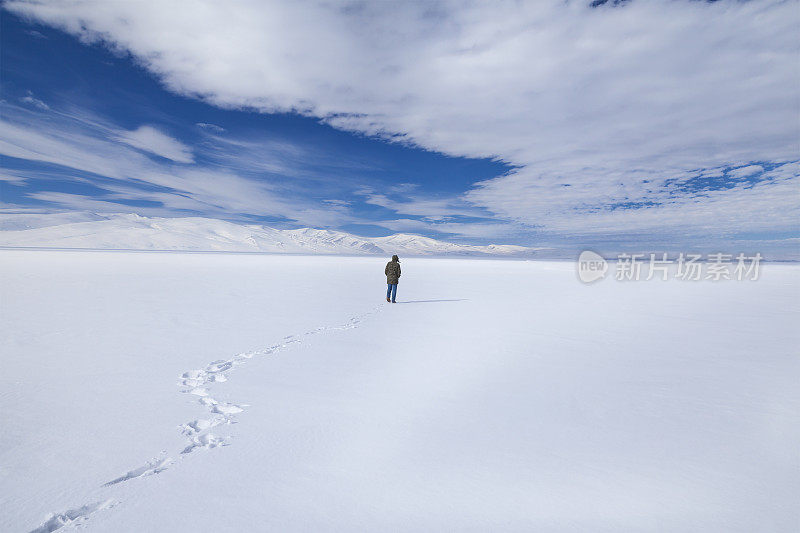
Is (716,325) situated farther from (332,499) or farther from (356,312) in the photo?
(332,499)

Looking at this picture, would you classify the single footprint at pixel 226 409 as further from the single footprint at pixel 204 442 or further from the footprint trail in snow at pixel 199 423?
the single footprint at pixel 204 442

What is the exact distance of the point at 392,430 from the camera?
4406 millimetres

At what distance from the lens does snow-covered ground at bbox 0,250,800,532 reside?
308 cm

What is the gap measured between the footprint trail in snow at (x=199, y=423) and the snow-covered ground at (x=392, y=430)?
2 cm

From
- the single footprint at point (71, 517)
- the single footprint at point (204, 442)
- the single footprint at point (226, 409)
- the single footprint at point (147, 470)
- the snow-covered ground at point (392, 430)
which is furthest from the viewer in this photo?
the single footprint at point (226, 409)

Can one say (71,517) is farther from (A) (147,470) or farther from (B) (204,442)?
(B) (204,442)

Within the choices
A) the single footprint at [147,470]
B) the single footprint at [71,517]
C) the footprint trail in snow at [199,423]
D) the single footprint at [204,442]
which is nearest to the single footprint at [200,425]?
the footprint trail in snow at [199,423]

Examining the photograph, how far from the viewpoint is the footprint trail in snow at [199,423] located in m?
2.92

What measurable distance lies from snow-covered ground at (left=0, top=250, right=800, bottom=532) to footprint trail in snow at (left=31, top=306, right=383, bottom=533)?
19 mm

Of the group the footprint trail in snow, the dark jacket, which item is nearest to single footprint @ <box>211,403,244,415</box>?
the footprint trail in snow

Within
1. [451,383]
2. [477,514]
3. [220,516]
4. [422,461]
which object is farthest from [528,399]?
[220,516]

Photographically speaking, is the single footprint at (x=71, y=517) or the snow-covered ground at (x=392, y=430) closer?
the single footprint at (x=71, y=517)

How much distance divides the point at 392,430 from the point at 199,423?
2.23m

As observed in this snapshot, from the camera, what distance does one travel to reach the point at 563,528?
9.64 ft
